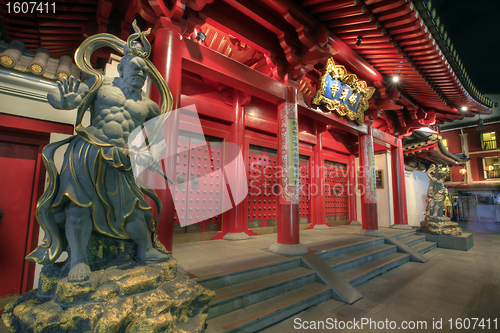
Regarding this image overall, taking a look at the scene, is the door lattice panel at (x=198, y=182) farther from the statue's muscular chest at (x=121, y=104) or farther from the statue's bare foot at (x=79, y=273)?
the statue's bare foot at (x=79, y=273)

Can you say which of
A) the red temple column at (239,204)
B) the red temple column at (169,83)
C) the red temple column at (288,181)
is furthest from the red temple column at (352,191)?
the red temple column at (169,83)

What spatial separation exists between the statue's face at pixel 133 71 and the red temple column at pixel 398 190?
28.9 ft

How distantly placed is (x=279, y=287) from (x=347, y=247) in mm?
2314

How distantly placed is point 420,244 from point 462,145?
18310 mm

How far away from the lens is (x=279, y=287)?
3.11 m

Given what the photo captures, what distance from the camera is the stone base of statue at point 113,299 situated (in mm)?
1551

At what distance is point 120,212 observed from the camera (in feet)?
6.61

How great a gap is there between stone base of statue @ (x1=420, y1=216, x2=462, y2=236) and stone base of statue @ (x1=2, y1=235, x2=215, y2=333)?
8.31 meters

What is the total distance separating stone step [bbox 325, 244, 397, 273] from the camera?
13.6 ft

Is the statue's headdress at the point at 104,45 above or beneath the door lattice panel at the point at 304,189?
above

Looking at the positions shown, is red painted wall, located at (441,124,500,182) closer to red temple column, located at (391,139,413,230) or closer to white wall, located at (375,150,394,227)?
white wall, located at (375,150,394,227)

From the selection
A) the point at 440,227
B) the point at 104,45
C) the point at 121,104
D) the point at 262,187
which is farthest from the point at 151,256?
the point at 440,227

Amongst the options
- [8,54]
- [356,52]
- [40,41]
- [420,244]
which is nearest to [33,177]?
[8,54]

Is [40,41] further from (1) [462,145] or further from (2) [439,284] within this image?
(1) [462,145]
